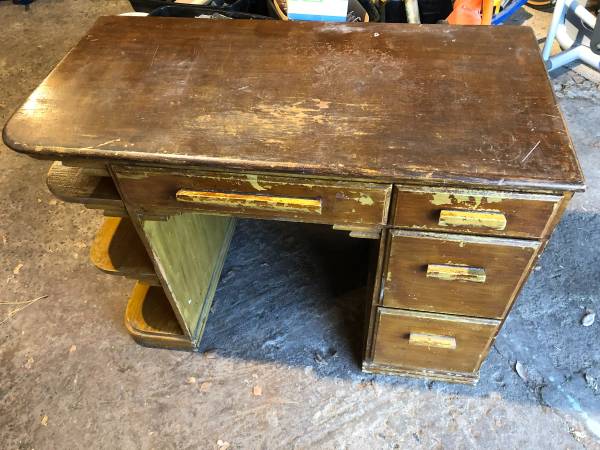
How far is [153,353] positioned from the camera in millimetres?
1564

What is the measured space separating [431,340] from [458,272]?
0.29 metres

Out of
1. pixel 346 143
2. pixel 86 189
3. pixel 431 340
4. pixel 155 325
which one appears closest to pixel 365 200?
pixel 346 143

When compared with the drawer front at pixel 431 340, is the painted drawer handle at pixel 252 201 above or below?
above

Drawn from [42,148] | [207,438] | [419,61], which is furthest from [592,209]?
[42,148]

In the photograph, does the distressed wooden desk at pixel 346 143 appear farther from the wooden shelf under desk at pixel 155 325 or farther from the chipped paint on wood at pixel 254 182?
the wooden shelf under desk at pixel 155 325

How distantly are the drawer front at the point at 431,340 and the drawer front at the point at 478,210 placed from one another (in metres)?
0.33

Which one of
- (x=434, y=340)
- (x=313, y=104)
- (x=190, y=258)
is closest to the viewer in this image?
(x=313, y=104)

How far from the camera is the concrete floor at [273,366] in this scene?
1383 millimetres

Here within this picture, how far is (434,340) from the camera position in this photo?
1268 millimetres

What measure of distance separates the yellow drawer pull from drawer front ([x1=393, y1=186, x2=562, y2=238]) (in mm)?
111

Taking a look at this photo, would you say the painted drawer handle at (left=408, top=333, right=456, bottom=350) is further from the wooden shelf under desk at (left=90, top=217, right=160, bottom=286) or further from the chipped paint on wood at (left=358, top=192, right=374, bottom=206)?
the wooden shelf under desk at (left=90, top=217, right=160, bottom=286)

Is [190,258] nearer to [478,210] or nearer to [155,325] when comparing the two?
[155,325]

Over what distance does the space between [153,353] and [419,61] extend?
119 centimetres

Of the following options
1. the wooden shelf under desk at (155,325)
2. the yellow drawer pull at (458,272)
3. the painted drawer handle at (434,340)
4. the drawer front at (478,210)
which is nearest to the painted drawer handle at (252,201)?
the drawer front at (478,210)
